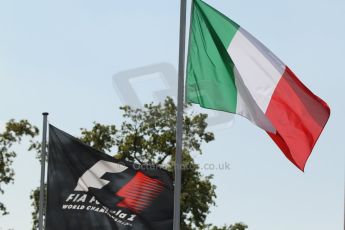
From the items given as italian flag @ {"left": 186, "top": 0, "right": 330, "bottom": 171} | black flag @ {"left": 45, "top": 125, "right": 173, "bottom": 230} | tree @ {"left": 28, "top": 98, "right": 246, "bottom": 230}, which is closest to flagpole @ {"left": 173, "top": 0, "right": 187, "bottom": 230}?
italian flag @ {"left": 186, "top": 0, "right": 330, "bottom": 171}

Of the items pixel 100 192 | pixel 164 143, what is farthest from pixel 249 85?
pixel 164 143

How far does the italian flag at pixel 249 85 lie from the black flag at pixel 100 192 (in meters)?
1.92

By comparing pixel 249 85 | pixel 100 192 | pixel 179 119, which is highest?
pixel 249 85

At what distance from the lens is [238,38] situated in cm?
1489

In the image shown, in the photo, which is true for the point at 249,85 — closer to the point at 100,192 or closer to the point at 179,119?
the point at 179,119

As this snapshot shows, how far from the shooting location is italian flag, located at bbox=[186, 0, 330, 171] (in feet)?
47.5

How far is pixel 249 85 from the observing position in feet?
48.1

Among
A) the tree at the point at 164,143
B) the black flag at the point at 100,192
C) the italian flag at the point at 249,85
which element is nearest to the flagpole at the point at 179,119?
the italian flag at the point at 249,85

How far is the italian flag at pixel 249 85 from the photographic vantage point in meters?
14.5

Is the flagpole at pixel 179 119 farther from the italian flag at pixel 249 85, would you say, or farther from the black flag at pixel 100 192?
the black flag at pixel 100 192

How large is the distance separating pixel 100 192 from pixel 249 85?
11.7 feet

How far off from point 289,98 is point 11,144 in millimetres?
25625

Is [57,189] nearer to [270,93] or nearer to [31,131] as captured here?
[270,93]

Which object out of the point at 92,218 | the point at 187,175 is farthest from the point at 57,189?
the point at 187,175
